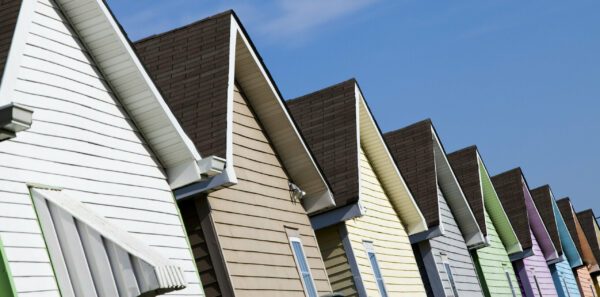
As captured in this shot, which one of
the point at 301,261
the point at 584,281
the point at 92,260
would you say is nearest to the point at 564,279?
the point at 584,281

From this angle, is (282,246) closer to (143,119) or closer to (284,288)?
(284,288)

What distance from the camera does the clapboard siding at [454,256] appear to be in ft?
80.7

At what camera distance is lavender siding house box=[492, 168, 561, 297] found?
34781 mm

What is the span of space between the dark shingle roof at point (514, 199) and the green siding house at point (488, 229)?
1.08 metres

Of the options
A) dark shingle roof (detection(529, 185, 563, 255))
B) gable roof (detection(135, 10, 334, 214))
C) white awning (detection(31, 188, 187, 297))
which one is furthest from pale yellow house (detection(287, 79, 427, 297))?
dark shingle roof (detection(529, 185, 563, 255))

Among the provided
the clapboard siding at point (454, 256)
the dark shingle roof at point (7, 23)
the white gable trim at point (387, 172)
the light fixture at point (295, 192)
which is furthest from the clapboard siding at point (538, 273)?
the dark shingle roof at point (7, 23)

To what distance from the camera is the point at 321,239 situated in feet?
62.3

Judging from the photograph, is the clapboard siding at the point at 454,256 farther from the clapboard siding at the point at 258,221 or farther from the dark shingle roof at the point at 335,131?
the clapboard siding at the point at 258,221

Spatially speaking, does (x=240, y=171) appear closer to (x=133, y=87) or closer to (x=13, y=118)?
(x=133, y=87)

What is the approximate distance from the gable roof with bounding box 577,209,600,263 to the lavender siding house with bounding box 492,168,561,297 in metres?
15.0

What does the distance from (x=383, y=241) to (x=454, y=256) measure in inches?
226

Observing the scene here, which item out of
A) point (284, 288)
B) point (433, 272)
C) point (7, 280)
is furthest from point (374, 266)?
point (7, 280)

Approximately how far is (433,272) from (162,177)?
11901 mm

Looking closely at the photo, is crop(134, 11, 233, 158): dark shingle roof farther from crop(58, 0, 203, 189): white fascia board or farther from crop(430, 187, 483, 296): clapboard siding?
crop(430, 187, 483, 296): clapboard siding
